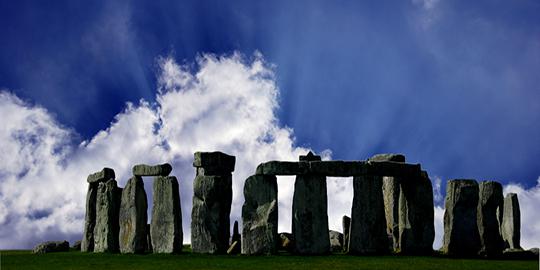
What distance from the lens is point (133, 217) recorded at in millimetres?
20625

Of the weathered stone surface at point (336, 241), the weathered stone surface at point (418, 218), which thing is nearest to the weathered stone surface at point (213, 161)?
the weathered stone surface at point (336, 241)

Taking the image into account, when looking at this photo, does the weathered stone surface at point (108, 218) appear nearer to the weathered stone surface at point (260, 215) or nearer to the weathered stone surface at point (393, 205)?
the weathered stone surface at point (260, 215)

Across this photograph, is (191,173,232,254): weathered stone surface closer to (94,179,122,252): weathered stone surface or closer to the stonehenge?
the stonehenge

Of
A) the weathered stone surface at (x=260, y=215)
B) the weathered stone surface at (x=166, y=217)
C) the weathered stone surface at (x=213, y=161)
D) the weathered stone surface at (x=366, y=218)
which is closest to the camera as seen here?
the weathered stone surface at (x=260, y=215)

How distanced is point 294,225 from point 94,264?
199 inches

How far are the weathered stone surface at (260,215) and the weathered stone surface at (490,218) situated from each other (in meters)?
5.47

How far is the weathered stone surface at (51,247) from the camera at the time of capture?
23.0 metres

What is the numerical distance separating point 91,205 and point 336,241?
781cm

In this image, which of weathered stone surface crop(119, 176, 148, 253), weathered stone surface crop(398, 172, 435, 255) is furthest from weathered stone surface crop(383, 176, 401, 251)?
weathered stone surface crop(119, 176, 148, 253)

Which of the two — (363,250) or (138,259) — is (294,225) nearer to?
(363,250)

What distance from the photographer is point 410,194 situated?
20.2m

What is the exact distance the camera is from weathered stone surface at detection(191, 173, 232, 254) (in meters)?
19.4

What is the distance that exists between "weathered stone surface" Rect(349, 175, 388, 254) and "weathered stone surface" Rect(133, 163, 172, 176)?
515cm

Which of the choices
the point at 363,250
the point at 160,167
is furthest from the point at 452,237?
the point at 160,167
